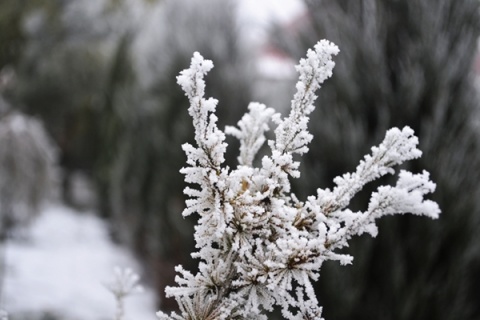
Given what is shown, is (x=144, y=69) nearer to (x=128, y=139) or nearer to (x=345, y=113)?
(x=128, y=139)

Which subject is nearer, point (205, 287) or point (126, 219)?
point (205, 287)

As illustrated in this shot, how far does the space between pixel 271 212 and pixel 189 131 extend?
4568 millimetres

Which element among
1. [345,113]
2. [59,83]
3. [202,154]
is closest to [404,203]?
[202,154]

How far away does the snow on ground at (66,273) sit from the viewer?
439 centimetres

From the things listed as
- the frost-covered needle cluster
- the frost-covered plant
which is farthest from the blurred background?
the frost-covered needle cluster

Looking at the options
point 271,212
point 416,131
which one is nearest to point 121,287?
point 271,212

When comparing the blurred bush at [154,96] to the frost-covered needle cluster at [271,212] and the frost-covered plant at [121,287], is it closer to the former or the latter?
the frost-covered plant at [121,287]

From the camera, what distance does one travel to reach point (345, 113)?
336 centimetres

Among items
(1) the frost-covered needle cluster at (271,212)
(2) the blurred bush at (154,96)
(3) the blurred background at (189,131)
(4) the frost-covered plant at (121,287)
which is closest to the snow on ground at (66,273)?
(3) the blurred background at (189,131)

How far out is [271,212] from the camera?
99 cm

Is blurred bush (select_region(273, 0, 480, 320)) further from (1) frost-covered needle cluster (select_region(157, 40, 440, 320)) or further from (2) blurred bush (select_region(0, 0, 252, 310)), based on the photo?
(1) frost-covered needle cluster (select_region(157, 40, 440, 320))

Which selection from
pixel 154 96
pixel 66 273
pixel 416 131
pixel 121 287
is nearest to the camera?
pixel 121 287

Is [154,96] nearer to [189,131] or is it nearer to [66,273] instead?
[189,131]

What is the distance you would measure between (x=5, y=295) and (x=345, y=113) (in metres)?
2.96
